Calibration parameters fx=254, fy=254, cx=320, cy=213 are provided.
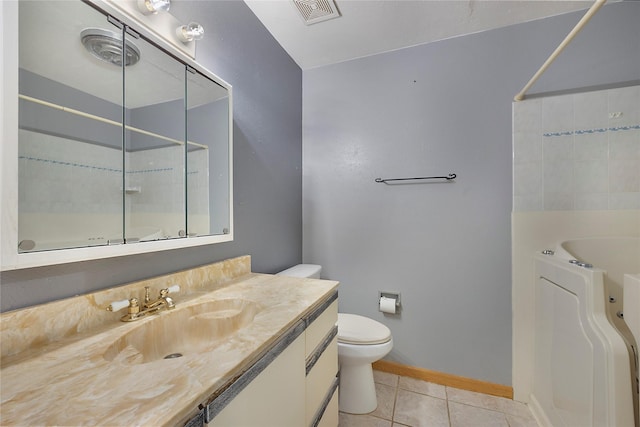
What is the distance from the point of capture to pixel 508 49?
165cm

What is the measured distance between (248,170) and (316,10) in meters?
1.04

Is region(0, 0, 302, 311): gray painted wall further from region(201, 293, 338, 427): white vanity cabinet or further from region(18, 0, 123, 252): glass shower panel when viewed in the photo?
region(201, 293, 338, 427): white vanity cabinet

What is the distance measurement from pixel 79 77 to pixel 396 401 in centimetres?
220

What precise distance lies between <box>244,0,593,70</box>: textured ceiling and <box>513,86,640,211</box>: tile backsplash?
1.78 ft

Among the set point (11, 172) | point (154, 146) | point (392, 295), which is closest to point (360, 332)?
point (392, 295)

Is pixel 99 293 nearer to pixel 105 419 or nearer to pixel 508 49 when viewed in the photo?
pixel 105 419

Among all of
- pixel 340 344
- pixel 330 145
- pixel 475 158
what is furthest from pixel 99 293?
pixel 475 158

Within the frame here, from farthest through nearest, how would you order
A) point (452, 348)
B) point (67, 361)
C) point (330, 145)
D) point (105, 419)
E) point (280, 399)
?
point (330, 145) → point (452, 348) → point (280, 399) → point (67, 361) → point (105, 419)

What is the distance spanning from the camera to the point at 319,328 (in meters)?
1.03

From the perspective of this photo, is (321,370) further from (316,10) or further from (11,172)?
(316,10)

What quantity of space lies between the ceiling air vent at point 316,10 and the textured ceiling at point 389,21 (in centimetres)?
3

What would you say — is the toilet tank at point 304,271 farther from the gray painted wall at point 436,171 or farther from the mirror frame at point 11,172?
the mirror frame at point 11,172

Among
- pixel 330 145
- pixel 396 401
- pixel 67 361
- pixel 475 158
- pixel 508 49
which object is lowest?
pixel 396 401

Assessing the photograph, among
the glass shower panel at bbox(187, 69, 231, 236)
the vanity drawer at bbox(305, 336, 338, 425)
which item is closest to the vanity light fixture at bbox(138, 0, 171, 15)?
the glass shower panel at bbox(187, 69, 231, 236)
